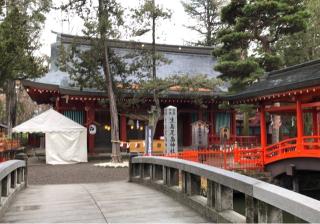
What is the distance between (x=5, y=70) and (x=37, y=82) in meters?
8.12

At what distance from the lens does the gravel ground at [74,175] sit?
15.1 m

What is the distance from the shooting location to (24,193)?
995cm

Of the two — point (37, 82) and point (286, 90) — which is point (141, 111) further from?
point (286, 90)

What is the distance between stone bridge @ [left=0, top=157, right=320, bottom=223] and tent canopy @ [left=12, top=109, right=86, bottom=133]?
38.1 ft

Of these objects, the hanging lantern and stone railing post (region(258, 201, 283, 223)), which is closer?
stone railing post (region(258, 201, 283, 223))

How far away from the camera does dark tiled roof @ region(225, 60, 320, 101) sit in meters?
14.3

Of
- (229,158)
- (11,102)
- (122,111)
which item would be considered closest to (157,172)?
(229,158)

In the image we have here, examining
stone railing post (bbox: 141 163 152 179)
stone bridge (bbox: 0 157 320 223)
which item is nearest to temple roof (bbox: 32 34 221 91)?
stone railing post (bbox: 141 163 152 179)

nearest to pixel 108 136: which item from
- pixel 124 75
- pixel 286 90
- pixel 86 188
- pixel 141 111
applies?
pixel 141 111

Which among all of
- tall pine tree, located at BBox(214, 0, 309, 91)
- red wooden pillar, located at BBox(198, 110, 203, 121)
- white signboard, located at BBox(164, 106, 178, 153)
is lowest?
white signboard, located at BBox(164, 106, 178, 153)

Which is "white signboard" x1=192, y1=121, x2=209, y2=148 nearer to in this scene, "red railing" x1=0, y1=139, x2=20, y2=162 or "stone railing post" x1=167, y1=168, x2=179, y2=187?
"red railing" x1=0, y1=139, x2=20, y2=162

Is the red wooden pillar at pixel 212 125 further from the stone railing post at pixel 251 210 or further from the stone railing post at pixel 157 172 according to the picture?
the stone railing post at pixel 251 210

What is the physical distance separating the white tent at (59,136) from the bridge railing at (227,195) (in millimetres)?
13044

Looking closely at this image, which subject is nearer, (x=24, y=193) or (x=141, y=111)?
(x=24, y=193)
